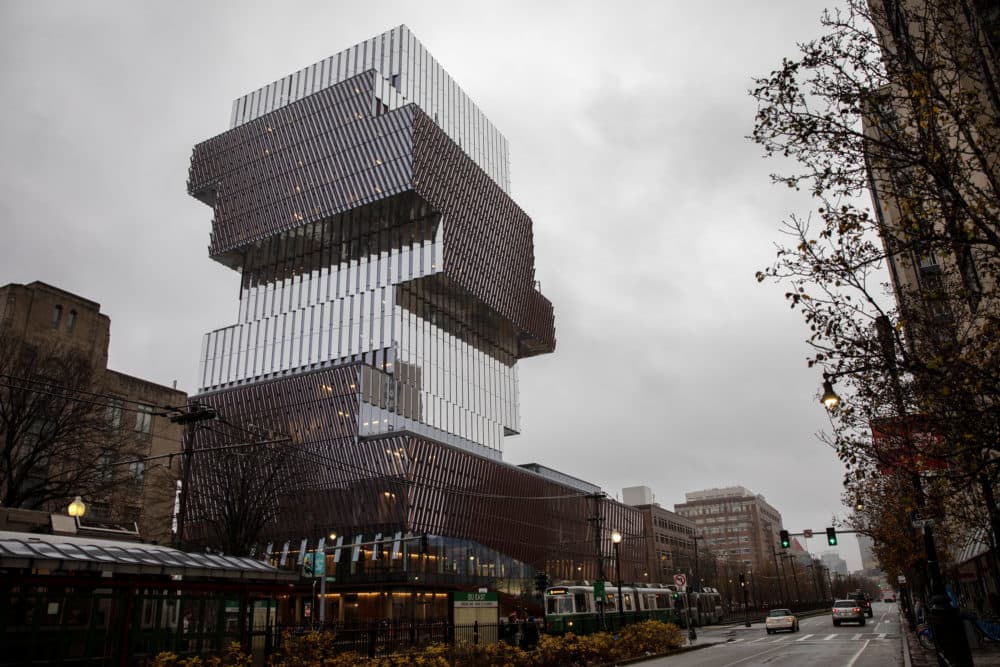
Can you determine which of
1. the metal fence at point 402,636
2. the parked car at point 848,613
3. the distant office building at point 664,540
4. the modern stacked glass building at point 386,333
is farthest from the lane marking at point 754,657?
the distant office building at point 664,540

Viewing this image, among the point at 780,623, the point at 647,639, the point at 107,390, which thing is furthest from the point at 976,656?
the point at 107,390

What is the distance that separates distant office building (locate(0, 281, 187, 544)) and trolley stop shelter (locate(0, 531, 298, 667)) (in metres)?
34.5

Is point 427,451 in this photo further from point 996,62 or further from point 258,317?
point 996,62

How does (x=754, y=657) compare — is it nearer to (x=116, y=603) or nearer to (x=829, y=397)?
(x=829, y=397)

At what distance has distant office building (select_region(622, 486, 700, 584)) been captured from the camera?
132 m

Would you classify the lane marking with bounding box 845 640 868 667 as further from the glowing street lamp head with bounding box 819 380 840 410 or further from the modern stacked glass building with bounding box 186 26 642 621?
the modern stacked glass building with bounding box 186 26 642 621

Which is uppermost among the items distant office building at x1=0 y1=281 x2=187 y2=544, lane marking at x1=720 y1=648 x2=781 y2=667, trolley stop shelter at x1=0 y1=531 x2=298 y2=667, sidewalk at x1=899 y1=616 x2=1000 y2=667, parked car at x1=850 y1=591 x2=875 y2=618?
distant office building at x1=0 y1=281 x2=187 y2=544

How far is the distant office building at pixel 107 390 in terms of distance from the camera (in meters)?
53.2

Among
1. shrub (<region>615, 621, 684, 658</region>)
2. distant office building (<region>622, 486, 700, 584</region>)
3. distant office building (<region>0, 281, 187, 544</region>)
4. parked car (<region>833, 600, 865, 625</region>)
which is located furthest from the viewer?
distant office building (<region>622, 486, 700, 584</region>)

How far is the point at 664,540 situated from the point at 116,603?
450 feet

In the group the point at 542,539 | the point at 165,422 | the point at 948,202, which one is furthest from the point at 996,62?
the point at 542,539

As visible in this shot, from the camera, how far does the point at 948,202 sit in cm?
984

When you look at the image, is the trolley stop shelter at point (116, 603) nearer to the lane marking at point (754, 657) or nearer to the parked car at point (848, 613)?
the lane marking at point (754, 657)

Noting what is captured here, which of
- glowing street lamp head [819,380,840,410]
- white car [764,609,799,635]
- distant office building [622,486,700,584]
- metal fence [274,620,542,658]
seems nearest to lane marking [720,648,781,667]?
metal fence [274,620,542,658]
